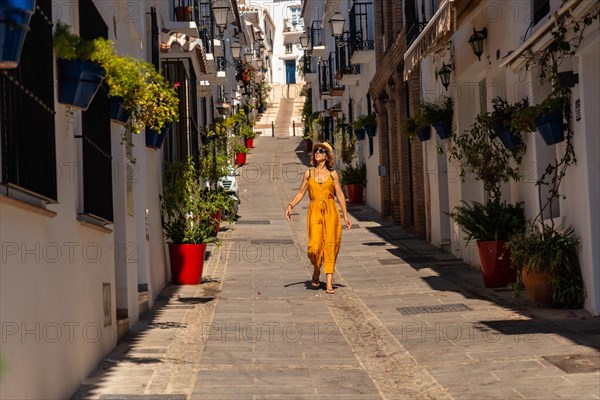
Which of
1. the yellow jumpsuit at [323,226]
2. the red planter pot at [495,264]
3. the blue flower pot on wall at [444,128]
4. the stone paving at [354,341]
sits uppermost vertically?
the blue flower pot on wall at [444,128]

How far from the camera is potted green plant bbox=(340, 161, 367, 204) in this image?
3177 centimetres

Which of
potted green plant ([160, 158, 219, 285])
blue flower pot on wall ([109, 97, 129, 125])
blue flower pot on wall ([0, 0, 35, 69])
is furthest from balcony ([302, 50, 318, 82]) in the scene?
blue flower pot on wall ([0, 0, 35, 69])

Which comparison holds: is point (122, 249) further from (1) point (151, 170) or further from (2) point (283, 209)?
(2) point (283, 209)

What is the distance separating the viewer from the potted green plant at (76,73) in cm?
741

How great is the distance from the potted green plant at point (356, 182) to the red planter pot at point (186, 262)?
16.8 meters

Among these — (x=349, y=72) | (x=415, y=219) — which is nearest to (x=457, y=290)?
(x=415, y=219)

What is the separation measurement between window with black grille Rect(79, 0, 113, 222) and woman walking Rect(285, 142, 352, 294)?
4.32 m

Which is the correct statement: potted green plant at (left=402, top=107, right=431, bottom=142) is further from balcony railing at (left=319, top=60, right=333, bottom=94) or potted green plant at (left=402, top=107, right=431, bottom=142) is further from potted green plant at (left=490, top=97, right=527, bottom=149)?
balcony railing at (left=319, top=60, right=333, bottom=94)

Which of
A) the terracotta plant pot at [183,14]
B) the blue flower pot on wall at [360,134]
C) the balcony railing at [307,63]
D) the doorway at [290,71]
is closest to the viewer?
the terracotta plant pot at [183,14]

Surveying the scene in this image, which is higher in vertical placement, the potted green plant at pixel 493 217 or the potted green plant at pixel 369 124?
the potted green plant at pixel 369 124

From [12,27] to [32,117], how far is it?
1.73 m

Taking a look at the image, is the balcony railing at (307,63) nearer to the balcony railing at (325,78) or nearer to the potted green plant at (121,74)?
the balcony railing at (325,78)

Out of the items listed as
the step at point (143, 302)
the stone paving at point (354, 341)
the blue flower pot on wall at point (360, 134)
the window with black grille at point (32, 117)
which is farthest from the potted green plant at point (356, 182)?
the window with black grille at point (32, 117)

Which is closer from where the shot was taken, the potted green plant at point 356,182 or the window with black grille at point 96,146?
the window with black grille at point 96,146
